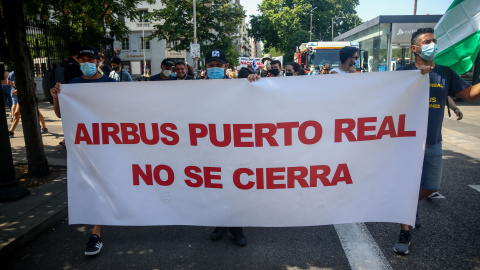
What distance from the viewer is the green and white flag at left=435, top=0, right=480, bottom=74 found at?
3.69 meters

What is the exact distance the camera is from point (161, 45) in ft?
173

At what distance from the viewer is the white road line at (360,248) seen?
3172mm

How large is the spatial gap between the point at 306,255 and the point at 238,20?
113 feet

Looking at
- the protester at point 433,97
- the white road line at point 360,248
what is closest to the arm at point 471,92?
the protester at point 433,97

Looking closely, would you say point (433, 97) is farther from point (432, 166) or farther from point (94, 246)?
point (94, 246)

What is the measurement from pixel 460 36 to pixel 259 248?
298 centimetres

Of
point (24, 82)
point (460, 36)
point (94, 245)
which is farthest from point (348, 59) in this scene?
point (24, 82)

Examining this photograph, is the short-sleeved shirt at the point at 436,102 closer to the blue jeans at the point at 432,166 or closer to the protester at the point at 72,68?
the blue jeans at the point at 432,166

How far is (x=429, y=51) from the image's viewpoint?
346cm

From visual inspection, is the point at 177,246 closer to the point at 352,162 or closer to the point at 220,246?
the point at 220,246

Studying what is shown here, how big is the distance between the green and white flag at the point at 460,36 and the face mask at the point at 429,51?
53 cm

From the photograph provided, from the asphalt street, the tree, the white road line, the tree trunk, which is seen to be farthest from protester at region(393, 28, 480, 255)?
the tree

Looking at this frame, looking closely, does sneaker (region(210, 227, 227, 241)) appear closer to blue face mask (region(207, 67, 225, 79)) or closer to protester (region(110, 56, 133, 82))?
blue face mask (region(207, 67, 225, 79))

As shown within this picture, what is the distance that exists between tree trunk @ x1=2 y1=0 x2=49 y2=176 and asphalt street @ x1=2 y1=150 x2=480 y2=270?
181 cm
